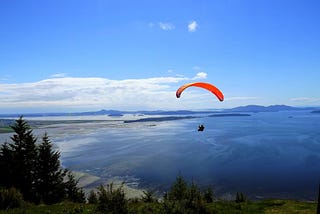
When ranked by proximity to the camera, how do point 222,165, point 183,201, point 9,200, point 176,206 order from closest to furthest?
point 176,206
point 183,201
point 9,200
point 222,165

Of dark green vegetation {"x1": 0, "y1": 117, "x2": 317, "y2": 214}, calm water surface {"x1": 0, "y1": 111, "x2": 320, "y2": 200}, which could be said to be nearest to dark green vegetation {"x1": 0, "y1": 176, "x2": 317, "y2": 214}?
dark green vegetation {"x1": 0, "y1": 117, "x2": 317, "y2": 214}

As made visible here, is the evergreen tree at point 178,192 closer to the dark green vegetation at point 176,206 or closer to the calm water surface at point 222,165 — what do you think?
the dark green vegetation at point 176,206

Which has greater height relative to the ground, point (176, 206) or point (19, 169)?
point (176, 206)

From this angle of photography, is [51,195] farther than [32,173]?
No

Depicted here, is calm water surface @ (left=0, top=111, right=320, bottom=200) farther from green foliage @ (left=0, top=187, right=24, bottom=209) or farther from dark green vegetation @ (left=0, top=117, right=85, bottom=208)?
green foliage @ (left=0, top=187, right=24, bottom=209)

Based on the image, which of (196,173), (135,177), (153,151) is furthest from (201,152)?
(135,177)

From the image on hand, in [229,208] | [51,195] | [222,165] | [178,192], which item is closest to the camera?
[178,192]

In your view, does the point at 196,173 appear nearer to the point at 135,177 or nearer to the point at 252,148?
the point at 135,177

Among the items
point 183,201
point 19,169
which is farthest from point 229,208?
point 19,169

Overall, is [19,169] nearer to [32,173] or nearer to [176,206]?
[32,173]

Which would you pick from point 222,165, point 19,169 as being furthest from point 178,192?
point 222,165

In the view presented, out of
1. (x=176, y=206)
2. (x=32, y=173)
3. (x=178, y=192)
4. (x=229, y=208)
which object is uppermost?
(x=176, y=206)
